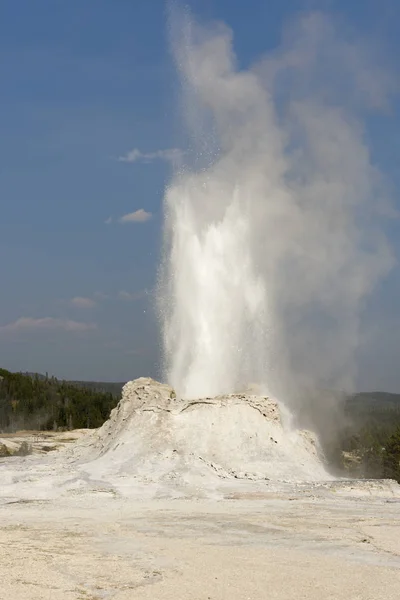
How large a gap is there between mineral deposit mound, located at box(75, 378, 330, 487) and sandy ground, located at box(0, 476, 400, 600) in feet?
12.5

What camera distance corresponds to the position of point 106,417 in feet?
270

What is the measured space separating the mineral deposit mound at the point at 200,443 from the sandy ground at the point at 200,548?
12.5ft

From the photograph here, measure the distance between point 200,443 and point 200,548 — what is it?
13.4 metres

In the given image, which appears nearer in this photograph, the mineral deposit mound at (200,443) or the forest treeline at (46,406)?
the mineral deposit mound at (200,443)

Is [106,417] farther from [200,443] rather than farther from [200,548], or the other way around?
[200,548]

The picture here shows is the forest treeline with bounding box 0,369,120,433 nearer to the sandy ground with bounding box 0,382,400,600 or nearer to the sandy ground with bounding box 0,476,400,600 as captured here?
the sandy ground with bounding box 0,382,400,600

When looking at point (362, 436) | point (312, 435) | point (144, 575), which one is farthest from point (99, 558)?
point (362, 436)

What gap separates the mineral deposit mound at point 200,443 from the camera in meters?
26.2

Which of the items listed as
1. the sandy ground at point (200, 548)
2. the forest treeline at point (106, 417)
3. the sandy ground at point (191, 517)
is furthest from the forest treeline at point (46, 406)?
the sandy ground at point (200, 548)

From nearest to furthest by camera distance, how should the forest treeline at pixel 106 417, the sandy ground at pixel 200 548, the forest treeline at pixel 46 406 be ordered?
the sandy ground at pixel 200 548, the forest treeline at pixel 106 417, the forest treeline at pixel 46 406

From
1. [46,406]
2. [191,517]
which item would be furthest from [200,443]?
[46,406]

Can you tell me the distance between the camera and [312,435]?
32.4 meters

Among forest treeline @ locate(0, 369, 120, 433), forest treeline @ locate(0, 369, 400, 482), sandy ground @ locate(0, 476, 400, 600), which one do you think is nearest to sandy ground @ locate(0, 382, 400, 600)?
sandy ground @ locate(0, 476, 400, 600)

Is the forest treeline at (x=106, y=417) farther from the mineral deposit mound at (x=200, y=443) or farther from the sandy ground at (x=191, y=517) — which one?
the sandy ground at (x=191, y=517)
